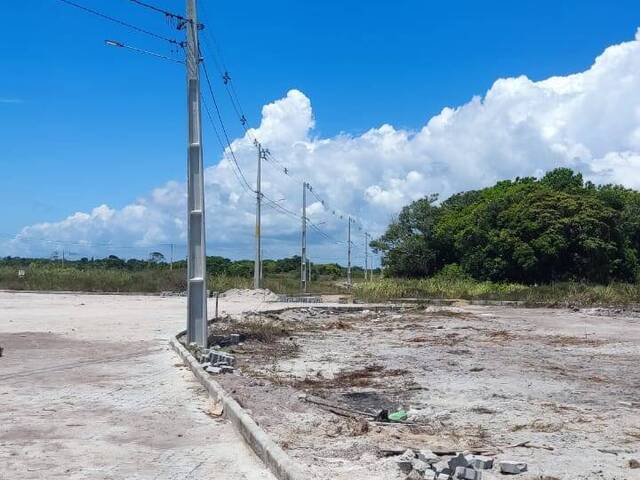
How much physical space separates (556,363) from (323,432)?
10046mm

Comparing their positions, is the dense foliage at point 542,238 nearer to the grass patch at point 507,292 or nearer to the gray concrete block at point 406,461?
the grass patch at point 507,292

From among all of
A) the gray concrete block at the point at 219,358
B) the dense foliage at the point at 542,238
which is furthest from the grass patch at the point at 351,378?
the dense foliage at the point at 542,238

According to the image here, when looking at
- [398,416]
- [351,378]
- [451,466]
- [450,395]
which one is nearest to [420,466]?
[451,466]

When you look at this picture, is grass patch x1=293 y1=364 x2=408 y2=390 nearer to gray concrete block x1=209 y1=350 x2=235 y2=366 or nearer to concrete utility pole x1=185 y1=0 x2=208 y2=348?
gray concrete block x1=209 y1=350 x2=235 y2=366

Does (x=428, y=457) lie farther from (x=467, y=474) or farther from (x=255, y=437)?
(x=255, y=437)

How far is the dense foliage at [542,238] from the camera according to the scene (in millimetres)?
53812

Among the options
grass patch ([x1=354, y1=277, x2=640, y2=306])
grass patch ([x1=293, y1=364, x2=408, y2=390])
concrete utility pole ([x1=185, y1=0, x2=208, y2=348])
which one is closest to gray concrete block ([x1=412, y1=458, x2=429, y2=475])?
grass patch ([x1=293, y1=364, x2=408, y2=390])

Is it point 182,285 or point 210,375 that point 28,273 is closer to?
→ point 182,285

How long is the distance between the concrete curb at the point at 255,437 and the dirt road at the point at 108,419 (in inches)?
4.7

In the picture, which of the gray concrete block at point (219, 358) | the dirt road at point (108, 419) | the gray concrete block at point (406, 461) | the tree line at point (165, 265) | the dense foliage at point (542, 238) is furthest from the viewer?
the tree line at point (165, 265)

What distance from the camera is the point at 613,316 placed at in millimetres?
38000

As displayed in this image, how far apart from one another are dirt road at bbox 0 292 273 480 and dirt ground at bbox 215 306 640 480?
774 millimetres

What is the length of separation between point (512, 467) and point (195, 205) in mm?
12136

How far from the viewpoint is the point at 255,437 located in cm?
806
